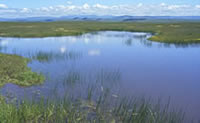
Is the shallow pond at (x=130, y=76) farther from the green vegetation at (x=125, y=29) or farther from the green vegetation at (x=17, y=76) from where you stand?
the green vegetation at (x=125, y=29)

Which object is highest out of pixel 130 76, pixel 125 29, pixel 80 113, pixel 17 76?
pixel 125 29

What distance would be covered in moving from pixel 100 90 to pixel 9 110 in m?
5.97

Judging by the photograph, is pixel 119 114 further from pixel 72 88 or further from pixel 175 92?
pixel 175 92

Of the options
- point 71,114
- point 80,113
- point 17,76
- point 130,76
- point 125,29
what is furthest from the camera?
point 125,29

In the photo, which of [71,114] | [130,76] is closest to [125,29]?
[130,76]

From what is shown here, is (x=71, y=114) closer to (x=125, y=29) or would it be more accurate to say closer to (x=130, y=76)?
(x=130, y=76)

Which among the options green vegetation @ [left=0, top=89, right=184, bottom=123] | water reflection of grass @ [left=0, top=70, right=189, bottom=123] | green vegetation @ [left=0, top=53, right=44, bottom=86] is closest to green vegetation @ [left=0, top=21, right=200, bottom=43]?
green vegetation @ [left=0, top=53, right=44, bottom=86]

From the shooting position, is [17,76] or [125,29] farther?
[125,29]

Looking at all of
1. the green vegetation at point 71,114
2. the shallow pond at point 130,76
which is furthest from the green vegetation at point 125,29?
the green vegetation at point 71,114

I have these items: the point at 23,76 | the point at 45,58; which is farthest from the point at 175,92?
the point at 45,58

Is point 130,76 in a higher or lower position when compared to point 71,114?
lower

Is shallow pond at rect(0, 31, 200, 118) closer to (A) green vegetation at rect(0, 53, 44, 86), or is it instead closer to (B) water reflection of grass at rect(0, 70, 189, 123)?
(A) green vegetation at rect(0, 53, 44, 86)

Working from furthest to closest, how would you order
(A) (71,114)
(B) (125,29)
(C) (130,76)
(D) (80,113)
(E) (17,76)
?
1. (B) (125,29)
2. (C) (130,76)
3. (E) (17,76)
4. (D) (80,113)
5. (A) (71,114)

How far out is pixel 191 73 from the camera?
17.1m
